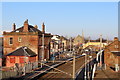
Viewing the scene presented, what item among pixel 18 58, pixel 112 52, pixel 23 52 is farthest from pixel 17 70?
pixel 112 52

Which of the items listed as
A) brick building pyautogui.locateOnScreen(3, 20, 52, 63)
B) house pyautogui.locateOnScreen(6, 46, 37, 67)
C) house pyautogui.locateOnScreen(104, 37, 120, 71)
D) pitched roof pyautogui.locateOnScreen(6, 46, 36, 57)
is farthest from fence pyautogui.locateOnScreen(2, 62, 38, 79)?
house pyautogui.locateOnScreen(104, 37, 120, 71)

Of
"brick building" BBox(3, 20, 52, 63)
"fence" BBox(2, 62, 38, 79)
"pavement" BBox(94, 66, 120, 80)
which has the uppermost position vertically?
"brick building" BBox(3, 20, 52, 63)

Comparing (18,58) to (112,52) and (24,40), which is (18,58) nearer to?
(24,40)

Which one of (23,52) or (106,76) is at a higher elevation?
(23,52)

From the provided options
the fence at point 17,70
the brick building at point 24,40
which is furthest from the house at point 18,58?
the fence at point 17,70

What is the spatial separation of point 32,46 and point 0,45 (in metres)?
15.2

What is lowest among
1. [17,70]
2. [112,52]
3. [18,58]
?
[17,70]

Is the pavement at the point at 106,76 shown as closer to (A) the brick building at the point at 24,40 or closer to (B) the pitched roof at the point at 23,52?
(B) the pitched roof at the point at 23,52

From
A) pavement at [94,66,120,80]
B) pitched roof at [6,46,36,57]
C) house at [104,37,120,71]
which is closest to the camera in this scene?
pavement at [94,66,120,80]

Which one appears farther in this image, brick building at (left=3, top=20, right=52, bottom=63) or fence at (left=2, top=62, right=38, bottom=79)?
brick building at (left=3, top=20, right=52, bottom=63)

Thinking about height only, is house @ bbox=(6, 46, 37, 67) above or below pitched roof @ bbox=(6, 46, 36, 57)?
below

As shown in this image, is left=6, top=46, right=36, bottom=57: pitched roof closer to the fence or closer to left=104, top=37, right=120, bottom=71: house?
the fence

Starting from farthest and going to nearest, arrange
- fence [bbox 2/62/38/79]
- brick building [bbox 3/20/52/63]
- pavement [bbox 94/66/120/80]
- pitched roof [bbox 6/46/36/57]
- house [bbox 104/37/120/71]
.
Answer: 1. brick building [bbox 3/20/52/63]
2. house [bbox 104/37/120/71]
3. pitched roof [bbox 6/46/36/57]
4. pavement [bbox 94/66/120/80]
5. fence [bbox 2/62/38/79]

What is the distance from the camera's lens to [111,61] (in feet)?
149
